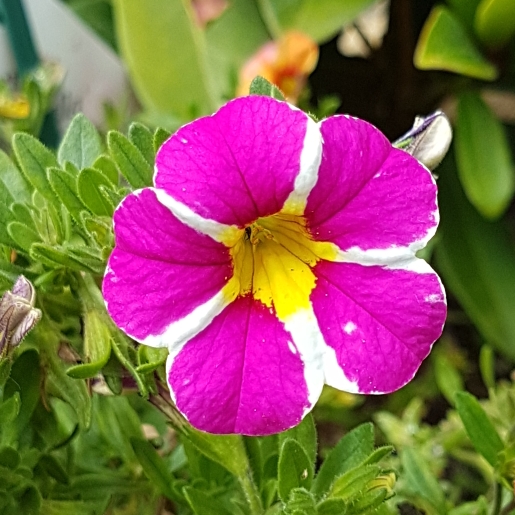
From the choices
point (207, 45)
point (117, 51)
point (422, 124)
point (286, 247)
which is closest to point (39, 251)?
point (286, 247)

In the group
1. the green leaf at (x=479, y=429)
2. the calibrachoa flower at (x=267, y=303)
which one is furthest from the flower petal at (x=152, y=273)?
the green leaf at (x=479, y=429)

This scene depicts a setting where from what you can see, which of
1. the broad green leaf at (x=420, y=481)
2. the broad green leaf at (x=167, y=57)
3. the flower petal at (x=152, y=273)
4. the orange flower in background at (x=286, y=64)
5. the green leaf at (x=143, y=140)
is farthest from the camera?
the broad green leaf at (x=167, y=57)

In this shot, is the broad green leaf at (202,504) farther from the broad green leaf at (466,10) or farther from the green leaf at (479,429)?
the broad green leaf at (466,10)

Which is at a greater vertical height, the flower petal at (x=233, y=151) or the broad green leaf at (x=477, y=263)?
the flower petal at (x=233, y=151)

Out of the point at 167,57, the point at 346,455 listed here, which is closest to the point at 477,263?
the point at 167,57

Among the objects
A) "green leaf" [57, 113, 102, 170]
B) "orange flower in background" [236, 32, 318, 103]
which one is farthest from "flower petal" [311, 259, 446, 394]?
"orange flower in background" [236, 32, 318, 103]

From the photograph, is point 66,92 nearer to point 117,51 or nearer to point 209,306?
point 117,51

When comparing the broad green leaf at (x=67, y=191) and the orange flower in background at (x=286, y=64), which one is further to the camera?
the orange flower in background at (x=286, y=64)
